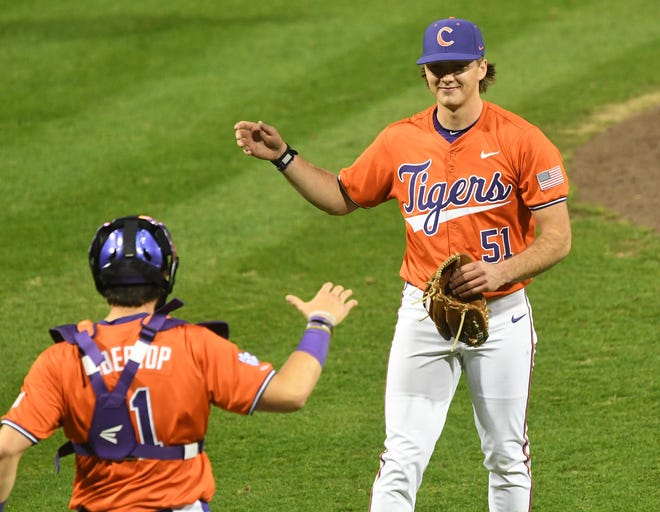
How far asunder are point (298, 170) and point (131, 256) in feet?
5.88

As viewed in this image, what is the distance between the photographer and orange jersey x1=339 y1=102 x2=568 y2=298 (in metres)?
5.18

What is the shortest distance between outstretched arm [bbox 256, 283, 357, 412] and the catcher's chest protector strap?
353 millimetres

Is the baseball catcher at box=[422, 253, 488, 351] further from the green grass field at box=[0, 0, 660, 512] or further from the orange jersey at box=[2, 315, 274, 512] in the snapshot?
the green grass field at box=[0, 0, 660, 512]

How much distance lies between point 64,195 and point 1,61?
3.90m

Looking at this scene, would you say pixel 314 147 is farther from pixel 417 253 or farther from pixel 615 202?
pixel 417 253

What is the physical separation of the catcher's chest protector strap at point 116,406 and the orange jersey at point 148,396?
2 cm

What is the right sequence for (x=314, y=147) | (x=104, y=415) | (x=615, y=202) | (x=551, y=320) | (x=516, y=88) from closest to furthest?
1. (x=104, y=415)
2. (x=551, y=320)
3. (x=615, y=202)
4. (x=314, y=147)
5. (x=516, y=88)

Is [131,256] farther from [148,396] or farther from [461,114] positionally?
[461,114]

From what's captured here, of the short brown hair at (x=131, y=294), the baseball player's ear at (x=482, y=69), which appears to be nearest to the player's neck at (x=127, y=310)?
the short brown hair at (x=131, y=294)

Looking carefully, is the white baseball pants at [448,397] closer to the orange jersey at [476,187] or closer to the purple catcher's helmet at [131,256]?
the orange jersey at [476,187]

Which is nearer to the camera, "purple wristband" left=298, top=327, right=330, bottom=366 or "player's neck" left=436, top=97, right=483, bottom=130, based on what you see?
"purple wristband" left=298, top=327, right=330, bottom=366

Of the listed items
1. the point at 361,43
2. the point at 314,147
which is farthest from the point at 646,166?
the point at 361,43

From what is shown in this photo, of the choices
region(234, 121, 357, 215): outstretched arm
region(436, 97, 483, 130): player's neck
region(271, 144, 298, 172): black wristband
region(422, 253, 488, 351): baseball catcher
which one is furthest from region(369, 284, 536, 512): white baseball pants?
region(271, 144, 298, 172): black wristband

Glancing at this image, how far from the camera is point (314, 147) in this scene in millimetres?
11977
